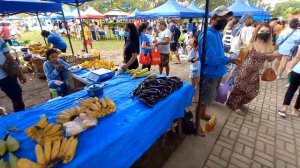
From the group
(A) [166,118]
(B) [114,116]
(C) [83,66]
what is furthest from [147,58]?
(B) [114,116]

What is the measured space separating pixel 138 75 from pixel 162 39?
279 cm

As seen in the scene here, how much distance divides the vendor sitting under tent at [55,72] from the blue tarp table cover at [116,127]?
1200 millimetres

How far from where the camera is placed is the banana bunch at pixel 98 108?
189cm

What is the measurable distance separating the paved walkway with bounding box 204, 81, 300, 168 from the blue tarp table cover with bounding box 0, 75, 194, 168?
95cm

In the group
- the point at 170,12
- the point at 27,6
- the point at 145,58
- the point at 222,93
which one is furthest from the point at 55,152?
the point at 170,12

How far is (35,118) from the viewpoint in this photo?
1995 millimetres

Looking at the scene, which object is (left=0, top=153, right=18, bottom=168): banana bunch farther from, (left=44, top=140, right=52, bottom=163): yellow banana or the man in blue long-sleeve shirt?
the man in blue long-sleeve shirt

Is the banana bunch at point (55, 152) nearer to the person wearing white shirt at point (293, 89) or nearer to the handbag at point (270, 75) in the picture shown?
the handbag at point (270, 75)

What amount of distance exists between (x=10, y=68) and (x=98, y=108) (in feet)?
7.02

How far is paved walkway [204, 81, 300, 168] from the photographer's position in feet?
8.61

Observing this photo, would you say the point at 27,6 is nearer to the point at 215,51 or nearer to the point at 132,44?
the point at 132,44

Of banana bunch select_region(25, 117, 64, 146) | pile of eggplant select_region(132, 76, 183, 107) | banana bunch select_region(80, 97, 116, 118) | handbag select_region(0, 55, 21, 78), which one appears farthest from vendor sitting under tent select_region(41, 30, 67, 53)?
banana bunch select_region(25, 117, 64, 146)

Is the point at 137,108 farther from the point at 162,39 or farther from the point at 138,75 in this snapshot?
the point at 162,39

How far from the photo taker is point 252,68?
365 cm
